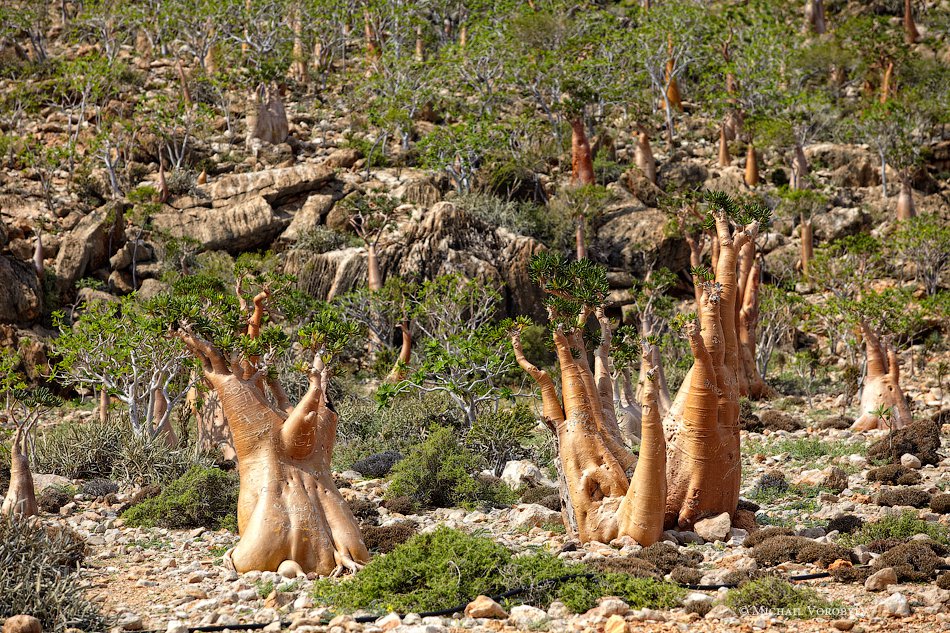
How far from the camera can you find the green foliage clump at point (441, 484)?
14539 millimetres

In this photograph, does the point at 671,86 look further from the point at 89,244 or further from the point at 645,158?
the point at 89,244

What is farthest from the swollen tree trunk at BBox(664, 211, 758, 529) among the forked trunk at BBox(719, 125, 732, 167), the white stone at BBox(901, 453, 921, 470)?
the forked trunk at BBox(719, 125, 732, 167)

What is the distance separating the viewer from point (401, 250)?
108 ft

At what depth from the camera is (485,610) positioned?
8.19 metres

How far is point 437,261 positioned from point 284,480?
73.8 ft

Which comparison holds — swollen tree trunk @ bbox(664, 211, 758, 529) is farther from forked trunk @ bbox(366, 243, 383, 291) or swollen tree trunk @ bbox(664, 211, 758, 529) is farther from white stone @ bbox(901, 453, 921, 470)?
forked trunk @ bbox(366, 243, 383, 291)

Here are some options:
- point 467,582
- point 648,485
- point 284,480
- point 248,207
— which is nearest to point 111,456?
point 284,480

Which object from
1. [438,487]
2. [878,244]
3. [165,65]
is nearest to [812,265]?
[878,244]

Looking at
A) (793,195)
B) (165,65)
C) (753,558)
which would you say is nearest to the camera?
(753,558)

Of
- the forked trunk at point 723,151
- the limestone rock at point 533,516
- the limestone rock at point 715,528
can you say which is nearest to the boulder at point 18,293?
the limestone rock at point 533,516

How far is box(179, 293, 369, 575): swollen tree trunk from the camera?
9.88m

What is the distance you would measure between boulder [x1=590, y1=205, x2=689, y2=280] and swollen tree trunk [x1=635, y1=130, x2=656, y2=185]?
12.9 feet

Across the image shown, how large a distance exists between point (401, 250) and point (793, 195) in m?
15.3

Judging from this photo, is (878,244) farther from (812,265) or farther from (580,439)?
(580,439)
